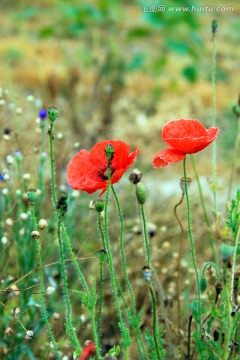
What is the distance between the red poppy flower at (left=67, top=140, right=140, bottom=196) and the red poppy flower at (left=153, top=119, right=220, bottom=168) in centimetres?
6

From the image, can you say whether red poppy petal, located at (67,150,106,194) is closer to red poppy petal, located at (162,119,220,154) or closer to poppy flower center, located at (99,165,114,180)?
poppy flower center, located at (99,165,114,180)

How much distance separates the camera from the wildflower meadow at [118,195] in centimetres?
127

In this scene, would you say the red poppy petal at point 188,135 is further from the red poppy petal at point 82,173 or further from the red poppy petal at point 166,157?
the red poppy petal at point 82,173

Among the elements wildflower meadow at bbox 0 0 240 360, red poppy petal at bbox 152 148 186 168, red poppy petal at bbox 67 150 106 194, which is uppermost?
red poppy petal at bbox 152 148 186 168

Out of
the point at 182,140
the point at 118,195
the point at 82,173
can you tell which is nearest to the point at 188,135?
the point at 182,140

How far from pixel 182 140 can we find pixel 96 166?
0.63 feet

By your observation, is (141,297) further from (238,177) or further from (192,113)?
(192,113)

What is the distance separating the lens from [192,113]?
17.3ft

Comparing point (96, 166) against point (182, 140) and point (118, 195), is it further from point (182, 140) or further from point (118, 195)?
point (118, 195)

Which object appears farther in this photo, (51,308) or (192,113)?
(192,113)

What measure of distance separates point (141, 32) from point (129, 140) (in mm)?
757

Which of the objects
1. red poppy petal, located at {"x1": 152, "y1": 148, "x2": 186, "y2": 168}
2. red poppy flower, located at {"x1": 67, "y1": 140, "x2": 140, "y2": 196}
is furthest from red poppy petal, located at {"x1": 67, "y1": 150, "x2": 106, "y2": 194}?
red poppy petal, located at {"x1": 152, "y1": 148, "x2": 186, "y2": 168}

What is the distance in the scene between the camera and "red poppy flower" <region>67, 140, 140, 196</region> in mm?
1259

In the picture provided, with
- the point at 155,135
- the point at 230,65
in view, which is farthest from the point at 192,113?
the point at 230,65
